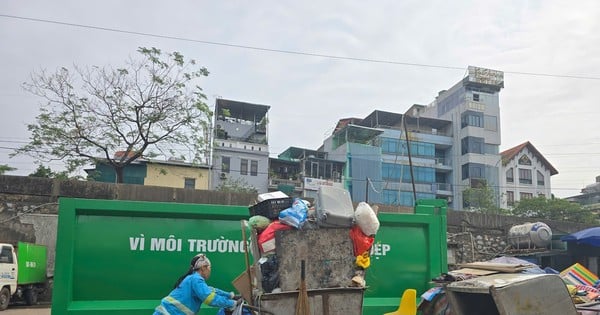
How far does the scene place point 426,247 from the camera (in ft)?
14.2

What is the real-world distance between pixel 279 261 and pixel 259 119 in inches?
1580

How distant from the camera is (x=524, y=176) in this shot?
162 feet

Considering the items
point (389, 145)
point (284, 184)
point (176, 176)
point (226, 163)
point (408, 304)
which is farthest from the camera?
point (389, 145)

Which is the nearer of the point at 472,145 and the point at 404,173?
the point at 404,173

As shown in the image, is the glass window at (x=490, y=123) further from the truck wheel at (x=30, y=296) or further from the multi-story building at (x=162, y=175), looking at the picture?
the truck wheel at (x=30, y=296)

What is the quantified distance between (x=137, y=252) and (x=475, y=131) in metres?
45.7

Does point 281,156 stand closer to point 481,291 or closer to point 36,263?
point 36,263

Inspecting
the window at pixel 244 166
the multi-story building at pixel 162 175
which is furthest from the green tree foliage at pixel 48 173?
the window at pixel 244 166

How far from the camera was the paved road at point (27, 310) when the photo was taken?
952cm

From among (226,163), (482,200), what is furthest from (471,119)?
(226,163)

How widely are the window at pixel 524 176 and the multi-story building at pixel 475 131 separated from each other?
4.40 meters

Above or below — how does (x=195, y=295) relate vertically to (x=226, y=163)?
below

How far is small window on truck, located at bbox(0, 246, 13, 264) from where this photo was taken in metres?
10.4

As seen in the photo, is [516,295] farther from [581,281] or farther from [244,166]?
[244,166]
